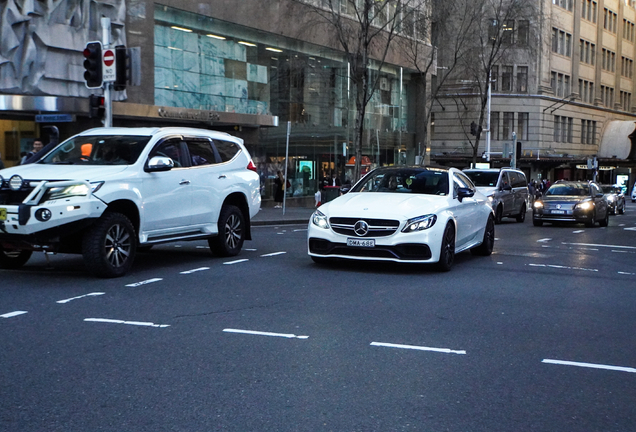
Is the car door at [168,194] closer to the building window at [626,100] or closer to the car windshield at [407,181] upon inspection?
the car windshield at [407,181]

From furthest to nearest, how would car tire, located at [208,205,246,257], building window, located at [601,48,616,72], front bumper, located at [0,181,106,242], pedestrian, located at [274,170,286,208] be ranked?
1. building window, located at [601,48,616,72]
2. pedestrian, located at [274,170,286,208]
3. car tire, located at [208,205,246,257]
4. front bumper, located at [0,181,106,242]

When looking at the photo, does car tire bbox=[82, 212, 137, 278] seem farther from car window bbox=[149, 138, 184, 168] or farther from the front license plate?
the front license plate

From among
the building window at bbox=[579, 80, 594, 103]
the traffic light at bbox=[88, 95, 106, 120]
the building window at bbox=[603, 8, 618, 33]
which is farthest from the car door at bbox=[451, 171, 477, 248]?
the building window at bbox=[603, 8, 618, 33]

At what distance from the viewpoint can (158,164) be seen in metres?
10.5

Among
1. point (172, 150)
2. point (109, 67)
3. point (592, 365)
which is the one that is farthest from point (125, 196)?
point (109, 67)

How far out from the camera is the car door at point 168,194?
10.6m

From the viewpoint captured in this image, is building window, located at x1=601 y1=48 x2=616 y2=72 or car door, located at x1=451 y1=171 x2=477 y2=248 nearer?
car door, located at x1=451 y1=171 x2=477 y2=248

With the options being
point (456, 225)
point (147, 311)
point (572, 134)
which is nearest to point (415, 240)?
point (456, 225)

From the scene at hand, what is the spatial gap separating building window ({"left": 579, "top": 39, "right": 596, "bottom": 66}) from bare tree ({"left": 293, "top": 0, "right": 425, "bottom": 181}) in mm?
37397

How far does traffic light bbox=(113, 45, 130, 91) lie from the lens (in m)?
15.9

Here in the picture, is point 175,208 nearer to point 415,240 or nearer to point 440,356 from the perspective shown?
point 415,240

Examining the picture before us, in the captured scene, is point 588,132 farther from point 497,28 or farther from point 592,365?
point 592,365

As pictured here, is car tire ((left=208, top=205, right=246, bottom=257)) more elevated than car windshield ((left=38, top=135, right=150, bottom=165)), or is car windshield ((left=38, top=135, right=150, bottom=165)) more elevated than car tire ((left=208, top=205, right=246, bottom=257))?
car windshield ((left=38, top=135, right=150, bottom=165))

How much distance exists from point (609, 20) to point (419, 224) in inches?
2951
